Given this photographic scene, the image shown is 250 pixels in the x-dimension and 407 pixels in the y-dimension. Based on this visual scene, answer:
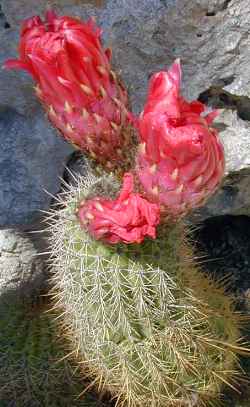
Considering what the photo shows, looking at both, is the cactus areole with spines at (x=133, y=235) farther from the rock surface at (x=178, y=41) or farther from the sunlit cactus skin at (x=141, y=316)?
the rock surface at (x=178, y=41)

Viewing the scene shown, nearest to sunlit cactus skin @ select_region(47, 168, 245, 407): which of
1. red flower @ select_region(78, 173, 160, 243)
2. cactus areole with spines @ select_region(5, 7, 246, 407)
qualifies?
cactus areole with spines @ select_region(5, 7, 246, 407)

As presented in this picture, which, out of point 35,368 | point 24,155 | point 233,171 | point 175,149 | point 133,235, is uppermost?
point 175,149

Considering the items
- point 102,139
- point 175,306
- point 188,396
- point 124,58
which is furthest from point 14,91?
point 188,396

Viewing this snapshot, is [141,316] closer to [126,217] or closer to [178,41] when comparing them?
[126,217]

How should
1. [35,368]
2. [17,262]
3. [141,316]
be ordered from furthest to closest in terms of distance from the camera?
[17,262] < [35,368] < [141,316]

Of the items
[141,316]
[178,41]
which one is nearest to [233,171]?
[178,41]

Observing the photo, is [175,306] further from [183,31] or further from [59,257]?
[183,31]

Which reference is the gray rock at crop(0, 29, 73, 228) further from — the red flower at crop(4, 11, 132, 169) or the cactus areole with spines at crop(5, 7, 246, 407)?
the red flower at crop(4, 11, 132, 169)
